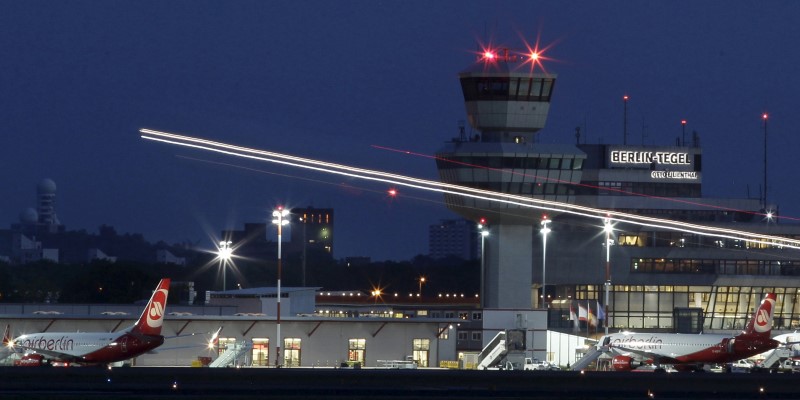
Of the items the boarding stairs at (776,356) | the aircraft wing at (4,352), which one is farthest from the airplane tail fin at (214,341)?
the boarding stairs at (776,356)

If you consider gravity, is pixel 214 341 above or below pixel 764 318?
below

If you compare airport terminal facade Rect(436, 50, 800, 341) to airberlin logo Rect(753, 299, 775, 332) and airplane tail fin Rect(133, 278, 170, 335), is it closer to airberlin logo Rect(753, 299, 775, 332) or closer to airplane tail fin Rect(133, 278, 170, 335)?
airberlin logo Rect(753, 299, 775, 332)

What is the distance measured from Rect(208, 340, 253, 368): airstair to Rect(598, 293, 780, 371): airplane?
26464mm

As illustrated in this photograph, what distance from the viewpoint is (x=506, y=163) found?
447ft

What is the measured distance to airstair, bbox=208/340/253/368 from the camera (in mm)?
103562

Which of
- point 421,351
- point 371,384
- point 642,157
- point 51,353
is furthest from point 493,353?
point 642,157

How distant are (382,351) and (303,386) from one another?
3882 cm

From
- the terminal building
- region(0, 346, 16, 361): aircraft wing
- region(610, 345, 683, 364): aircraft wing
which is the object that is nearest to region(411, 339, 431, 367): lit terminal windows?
the terminal building

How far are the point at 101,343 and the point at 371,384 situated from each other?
28211 millimetres

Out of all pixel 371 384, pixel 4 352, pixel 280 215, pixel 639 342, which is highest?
pixel 280 215

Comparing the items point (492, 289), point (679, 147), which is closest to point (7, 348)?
point (492, 289)

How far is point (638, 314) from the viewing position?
16288 centimetres

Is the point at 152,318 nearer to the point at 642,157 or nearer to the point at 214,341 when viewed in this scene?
the point at 214,341

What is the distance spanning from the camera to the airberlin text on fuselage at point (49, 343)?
99.4 m
